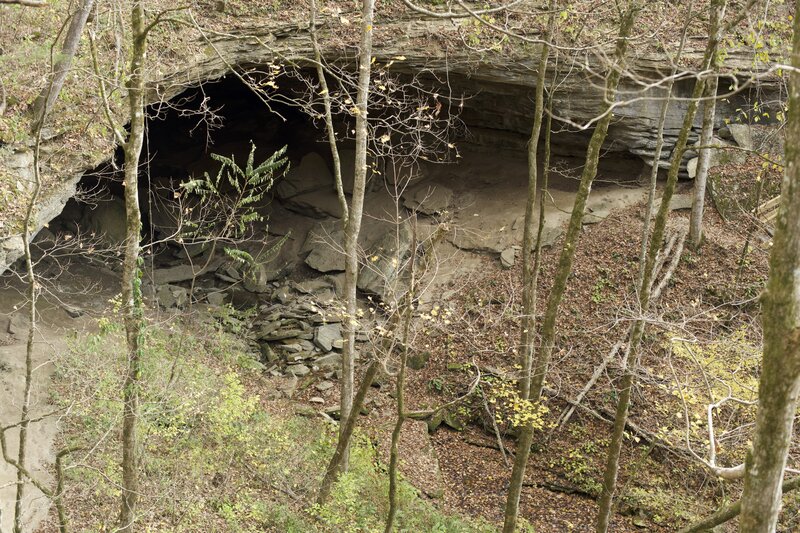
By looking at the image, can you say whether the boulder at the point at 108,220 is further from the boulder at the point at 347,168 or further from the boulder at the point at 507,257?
the boulder at the point at 507,257

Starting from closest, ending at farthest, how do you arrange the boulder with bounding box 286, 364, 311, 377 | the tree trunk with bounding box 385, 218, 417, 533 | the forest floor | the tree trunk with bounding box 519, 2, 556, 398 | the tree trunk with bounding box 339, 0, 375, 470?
the tree trunk with bounding box 385, 218, 417, 533
the tree trunk with bounding box 339, 0, 375, 470
the tree trunk with bounding box 519, 2, 556, 398
the forest floor
the boulder with bounding box 286, 364, 311, 377

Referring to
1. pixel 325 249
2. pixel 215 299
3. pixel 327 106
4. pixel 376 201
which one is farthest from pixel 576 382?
pixel 215 299

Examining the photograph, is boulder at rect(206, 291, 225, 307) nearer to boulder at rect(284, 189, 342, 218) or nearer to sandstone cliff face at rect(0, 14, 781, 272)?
boulder at rect(284, 189, 342, 218)

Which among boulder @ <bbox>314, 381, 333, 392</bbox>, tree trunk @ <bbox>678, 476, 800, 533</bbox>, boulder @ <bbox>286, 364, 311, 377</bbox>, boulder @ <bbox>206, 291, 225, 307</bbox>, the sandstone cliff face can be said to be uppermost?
the sandstone cliff face

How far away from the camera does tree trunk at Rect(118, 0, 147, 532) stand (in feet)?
23.7

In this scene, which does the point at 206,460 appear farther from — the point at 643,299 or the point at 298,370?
the point at 643,299

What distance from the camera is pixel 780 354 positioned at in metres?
3.43

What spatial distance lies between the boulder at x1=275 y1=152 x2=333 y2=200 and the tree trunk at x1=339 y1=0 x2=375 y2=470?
865cm

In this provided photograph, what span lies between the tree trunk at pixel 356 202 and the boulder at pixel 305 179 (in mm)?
8645

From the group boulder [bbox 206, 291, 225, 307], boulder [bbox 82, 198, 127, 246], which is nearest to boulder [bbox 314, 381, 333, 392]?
boulder [bbox 206, 291, 225, 307]

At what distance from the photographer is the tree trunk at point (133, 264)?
7215mm

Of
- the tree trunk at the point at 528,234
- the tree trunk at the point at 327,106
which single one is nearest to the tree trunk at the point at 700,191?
the tree trunk at the point at 528,234

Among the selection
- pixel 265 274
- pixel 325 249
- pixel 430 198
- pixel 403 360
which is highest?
pixel 403 360

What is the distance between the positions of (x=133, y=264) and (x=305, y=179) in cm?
1197
